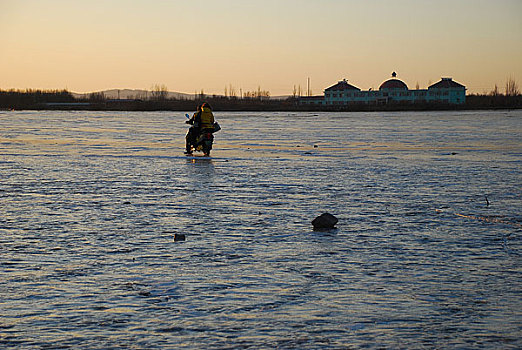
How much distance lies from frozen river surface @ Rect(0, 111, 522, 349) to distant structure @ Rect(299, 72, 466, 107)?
136892 millimetres

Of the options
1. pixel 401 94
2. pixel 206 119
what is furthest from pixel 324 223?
pixel 401 94

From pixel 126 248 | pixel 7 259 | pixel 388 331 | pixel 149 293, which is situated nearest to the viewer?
pixel 388 331

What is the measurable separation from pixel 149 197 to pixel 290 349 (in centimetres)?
764

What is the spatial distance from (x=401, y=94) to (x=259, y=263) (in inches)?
5763

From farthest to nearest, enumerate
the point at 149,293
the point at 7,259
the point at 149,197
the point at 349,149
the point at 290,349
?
1. the point at 349,149
2. the point at 149,197
3. the point at 7,259
4. the point at 149,293
5. the point at 290,349

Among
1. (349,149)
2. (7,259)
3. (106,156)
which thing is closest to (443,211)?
(7,259)

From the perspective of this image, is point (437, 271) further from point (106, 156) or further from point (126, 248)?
point (106, 156)

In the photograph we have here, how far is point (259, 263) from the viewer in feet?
22.3

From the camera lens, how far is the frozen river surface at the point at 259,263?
471 cm

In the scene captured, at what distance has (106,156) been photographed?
826 inches

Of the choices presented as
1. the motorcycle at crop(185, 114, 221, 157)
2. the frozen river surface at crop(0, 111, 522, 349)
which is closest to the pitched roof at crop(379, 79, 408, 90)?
the motorcycle at crop(185, 114, 221, 157)

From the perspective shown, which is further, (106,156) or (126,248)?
(106,156)

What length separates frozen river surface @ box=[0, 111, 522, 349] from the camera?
4707 mm

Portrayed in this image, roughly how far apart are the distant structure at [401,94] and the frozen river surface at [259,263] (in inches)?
5389
